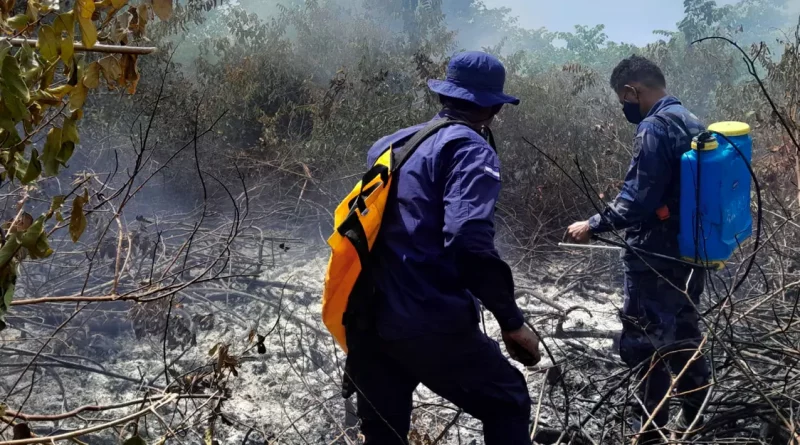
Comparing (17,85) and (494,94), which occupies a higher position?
(17,85)

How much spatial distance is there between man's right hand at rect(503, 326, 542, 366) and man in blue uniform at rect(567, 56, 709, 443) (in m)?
1.04

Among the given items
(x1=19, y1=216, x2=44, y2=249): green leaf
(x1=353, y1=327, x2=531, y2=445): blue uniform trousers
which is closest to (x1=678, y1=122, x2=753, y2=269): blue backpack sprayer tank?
(x1=353, y1=327, x2=531, y2=445): blue uniform trousers

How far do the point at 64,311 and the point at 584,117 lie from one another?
20.8 feet

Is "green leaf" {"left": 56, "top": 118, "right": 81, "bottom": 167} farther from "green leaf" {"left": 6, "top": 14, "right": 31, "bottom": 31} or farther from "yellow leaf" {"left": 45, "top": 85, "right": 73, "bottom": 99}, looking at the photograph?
"green leaf" {"left": 6, "top": 14, "right": 31, "bottom": 31}

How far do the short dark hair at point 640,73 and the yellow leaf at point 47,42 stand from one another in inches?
111

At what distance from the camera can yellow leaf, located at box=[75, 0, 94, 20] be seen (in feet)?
3.33

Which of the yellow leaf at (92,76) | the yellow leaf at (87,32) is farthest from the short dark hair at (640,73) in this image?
the yellow leaf at (87,32)

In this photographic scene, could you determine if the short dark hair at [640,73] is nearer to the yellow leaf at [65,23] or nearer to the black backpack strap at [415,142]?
the black backpack strap at [415,142]

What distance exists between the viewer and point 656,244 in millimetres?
3037

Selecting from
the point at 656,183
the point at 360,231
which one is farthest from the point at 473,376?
the point at 656,183

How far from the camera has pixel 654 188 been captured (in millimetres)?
2902

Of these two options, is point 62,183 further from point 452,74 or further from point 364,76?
point 452,74

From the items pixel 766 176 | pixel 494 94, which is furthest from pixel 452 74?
pixel 766 176

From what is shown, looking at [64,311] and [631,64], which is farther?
[64,311]
